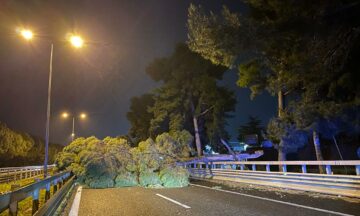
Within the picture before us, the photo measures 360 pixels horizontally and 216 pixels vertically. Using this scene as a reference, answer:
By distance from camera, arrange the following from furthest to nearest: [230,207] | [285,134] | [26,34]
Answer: [285,134], [26,34], [230,207]

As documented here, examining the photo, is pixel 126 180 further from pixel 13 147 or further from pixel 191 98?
pixel 13 147

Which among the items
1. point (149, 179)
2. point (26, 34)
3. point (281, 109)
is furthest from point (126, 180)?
point (281, 109)

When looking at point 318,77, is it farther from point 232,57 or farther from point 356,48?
point 232,57

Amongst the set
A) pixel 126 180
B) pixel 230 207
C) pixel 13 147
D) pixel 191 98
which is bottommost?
pixel 230 207

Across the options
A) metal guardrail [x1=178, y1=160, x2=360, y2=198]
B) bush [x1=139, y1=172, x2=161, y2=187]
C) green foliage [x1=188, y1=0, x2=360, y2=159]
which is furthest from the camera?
bush [x1=139, y1=172, x2=161, y2=187]

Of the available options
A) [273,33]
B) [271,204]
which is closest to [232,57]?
[273,33]

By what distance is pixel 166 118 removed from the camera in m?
39.1

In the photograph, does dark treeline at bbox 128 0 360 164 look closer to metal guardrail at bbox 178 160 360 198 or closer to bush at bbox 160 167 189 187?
metal guardrail at bbox 178 160 360 198

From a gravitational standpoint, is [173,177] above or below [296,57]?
below

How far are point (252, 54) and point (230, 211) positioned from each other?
10.8 m

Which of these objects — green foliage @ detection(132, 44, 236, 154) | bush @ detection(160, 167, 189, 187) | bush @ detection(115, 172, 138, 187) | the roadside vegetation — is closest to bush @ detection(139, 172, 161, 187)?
the roadside vegetation

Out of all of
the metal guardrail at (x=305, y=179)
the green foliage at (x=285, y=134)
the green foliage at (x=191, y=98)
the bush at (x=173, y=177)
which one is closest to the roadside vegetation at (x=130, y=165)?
the bush at (x=173, y=177)

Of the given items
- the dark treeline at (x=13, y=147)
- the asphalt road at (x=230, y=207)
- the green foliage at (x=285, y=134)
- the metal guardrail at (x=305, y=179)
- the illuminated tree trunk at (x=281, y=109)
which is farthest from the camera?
the dark treeline at (x=13, y=147)

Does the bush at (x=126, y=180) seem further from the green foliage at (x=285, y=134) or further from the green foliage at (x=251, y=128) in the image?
the green foliage at (x=251, y=128)
